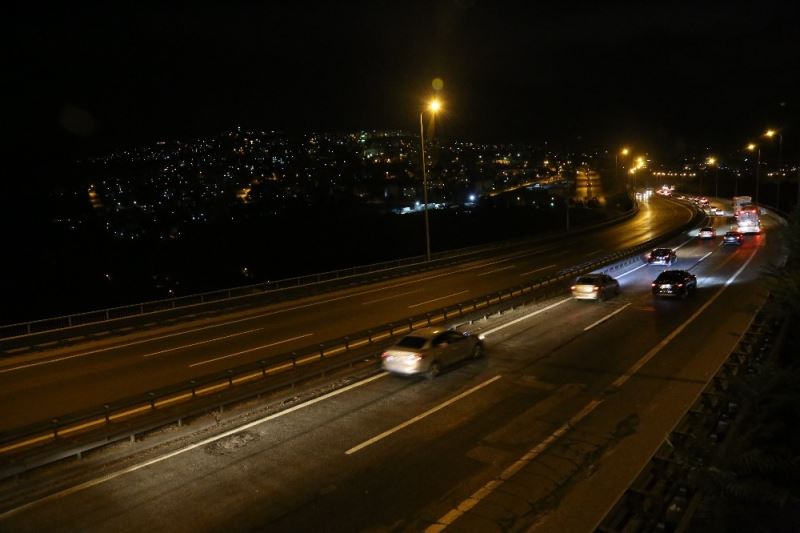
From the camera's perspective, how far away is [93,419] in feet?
40.7

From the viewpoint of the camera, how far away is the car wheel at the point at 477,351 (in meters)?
17.5

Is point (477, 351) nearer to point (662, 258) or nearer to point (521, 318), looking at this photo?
point (521, 318)

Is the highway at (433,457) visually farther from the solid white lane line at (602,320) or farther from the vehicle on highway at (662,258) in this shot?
the vehicle on highway at (662,258)

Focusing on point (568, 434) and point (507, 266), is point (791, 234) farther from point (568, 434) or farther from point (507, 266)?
point (507, 266)

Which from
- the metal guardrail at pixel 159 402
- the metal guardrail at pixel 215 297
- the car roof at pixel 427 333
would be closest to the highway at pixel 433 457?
the metal guardrail at pixel 159 402

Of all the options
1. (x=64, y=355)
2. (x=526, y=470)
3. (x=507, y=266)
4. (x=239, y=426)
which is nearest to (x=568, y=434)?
(x=526, y=470)

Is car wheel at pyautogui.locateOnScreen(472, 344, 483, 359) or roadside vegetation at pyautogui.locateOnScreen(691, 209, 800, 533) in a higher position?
roadside vegetation at pyautogui.locateOnScreen(691, 209, 800, 533)

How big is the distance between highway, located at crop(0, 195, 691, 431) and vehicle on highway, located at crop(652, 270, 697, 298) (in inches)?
314

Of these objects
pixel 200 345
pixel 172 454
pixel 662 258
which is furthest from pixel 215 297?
pixel 662 258

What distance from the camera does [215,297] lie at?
30.7m

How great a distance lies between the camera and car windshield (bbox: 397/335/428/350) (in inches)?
630

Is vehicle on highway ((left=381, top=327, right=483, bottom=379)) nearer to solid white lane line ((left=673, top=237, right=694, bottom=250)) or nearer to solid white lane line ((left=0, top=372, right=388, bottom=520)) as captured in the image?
solid white lane line ((left=0, top=372, right=388, bottom=520))

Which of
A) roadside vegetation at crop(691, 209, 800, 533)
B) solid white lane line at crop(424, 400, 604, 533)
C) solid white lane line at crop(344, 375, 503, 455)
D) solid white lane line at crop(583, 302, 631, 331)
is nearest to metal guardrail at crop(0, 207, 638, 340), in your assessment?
solid white lane line at crop(583, 302, 631, 331)

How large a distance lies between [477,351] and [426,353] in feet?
7.83
